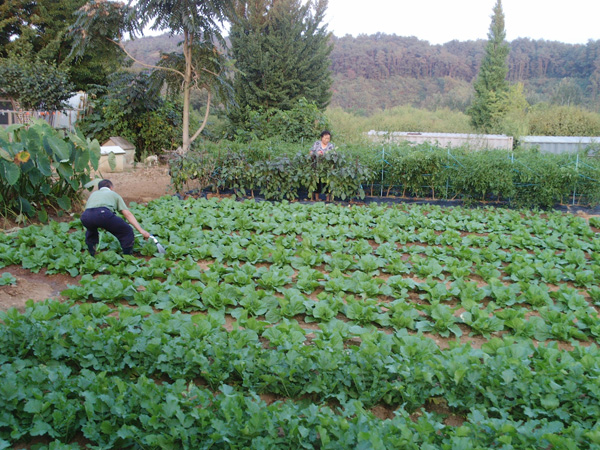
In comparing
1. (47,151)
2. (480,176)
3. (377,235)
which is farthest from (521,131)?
(47,151)

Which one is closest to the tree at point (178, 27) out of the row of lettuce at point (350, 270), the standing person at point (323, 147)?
the standing person at point (323, 147)

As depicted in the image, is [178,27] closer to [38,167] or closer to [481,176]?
[38,167]

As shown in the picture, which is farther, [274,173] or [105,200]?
[274,173]

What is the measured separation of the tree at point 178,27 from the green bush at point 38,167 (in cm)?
390

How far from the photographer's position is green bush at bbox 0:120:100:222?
20.5ft

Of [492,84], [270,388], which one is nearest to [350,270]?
[270,388]

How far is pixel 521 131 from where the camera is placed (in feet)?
67.9

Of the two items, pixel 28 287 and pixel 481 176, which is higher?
pixel 481 176

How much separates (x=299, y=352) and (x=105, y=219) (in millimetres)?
2988

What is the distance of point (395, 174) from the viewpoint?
9406 millimetres

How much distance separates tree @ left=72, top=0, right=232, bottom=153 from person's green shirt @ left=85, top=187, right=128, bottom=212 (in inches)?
233

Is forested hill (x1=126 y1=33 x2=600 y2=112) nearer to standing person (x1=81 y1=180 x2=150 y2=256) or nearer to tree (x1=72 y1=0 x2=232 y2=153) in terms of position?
tree (x1=72 y1=0 x2=232 y2=153)

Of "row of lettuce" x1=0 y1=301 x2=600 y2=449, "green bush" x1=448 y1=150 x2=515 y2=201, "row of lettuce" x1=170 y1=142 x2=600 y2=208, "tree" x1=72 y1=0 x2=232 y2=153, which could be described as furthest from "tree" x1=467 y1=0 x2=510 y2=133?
"row of lettuce" x1=0 y1=301 x2=600 y2=449

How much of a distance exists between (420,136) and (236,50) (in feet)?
25.9
